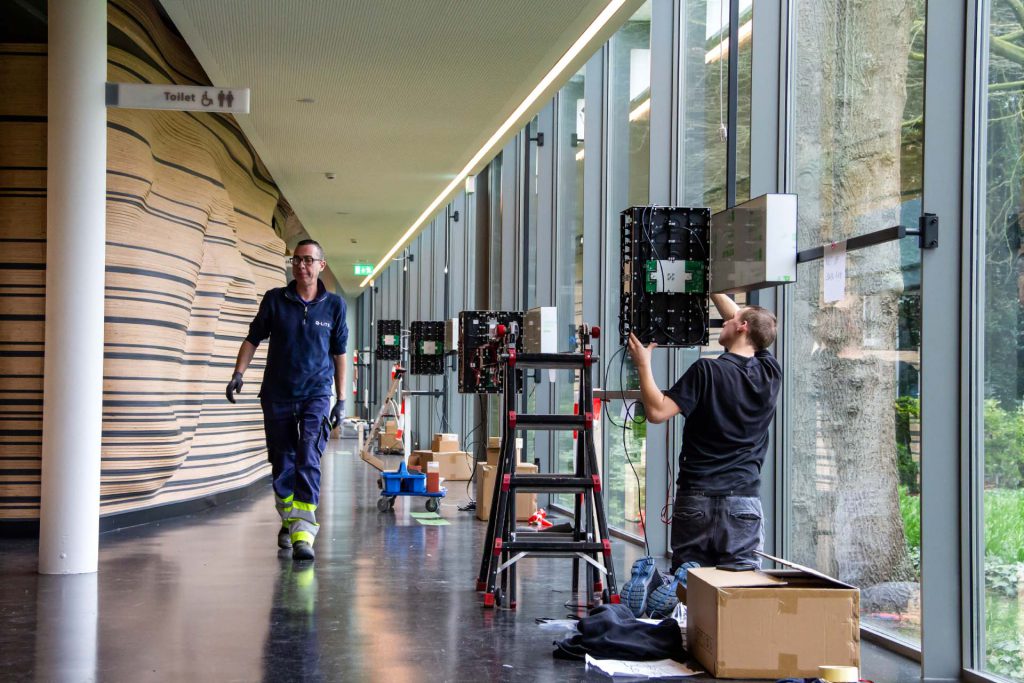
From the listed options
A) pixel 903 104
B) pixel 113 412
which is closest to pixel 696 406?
pixel 903 104

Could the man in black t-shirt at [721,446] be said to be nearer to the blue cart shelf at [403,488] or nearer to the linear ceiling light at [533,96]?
the linear ceiling light at [533,96]

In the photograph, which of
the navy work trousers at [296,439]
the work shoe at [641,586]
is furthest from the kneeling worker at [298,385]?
the work shoe at [641,586]

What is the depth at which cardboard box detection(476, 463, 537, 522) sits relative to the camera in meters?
8.09

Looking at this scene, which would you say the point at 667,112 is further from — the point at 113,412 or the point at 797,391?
the point at 113,412

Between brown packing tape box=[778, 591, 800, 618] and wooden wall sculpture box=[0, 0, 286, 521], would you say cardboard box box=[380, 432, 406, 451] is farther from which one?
A: brown packing tape box=[778, 591, 800, 618]

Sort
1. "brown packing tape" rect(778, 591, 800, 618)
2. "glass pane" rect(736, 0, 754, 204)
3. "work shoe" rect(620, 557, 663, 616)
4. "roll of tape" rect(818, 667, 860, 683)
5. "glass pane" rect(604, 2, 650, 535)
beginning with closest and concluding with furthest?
"roll of tape" rect(818, 667, 860, 683)
"brown packing tape" rect(778, 591, 800, 618)
"work shoe" rect(620, 557, 663, 616)
"glass pane" rect(736, 0, 754, 204)
"glass pane" rect(604, 2, 650, 535)

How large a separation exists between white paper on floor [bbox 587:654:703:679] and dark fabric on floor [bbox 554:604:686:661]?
0.11ft

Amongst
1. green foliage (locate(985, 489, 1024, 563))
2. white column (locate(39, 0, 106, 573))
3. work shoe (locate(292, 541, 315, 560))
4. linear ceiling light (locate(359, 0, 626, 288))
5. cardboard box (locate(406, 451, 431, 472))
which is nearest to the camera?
green foliage (locate(985, 489, 1024, 563))

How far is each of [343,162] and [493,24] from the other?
4.72 m

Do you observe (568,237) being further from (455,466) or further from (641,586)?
(641,586)

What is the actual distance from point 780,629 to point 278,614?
206 cm

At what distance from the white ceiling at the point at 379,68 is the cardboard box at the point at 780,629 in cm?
384

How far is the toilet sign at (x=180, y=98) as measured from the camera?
5.45 meters

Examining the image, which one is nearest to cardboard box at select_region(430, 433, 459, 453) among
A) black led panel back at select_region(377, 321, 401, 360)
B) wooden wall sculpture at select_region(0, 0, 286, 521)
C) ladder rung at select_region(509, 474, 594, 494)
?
wooden wall sculpture at select_region(0, 0, 286, 521)
